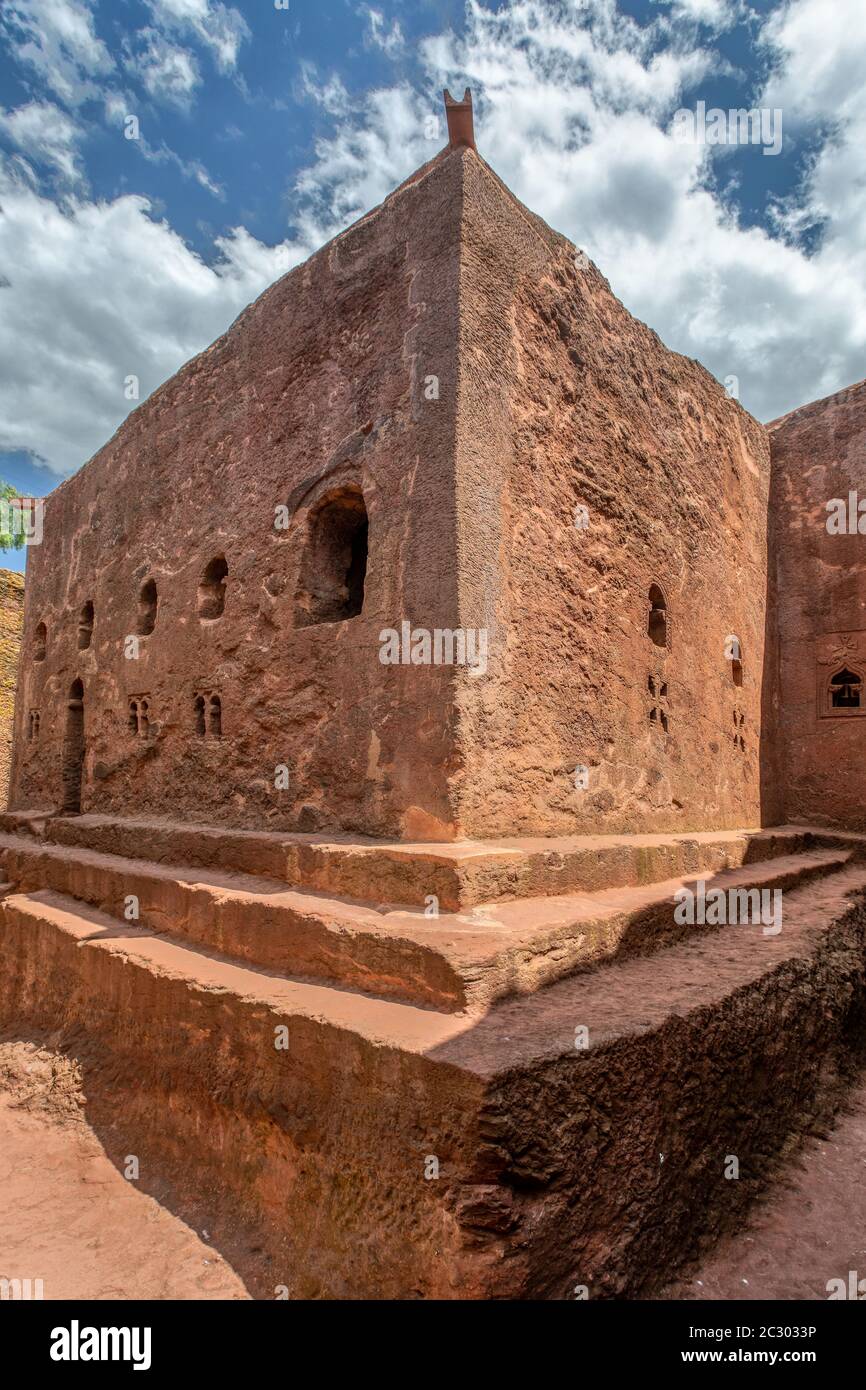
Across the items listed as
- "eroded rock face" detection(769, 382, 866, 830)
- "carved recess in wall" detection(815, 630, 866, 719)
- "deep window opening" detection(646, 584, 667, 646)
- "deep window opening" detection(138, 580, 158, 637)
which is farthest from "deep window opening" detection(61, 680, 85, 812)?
"carved recess in wall" detection(815, 630, 866, 719)

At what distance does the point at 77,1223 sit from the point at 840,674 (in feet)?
26.4

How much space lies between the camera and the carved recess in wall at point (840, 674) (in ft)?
26.2

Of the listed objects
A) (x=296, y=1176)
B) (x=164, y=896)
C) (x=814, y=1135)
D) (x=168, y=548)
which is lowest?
(x=814, y=1135)

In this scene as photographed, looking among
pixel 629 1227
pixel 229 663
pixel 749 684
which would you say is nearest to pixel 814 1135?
pixel 629 1227

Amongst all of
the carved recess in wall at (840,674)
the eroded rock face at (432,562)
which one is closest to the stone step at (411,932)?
the eroded rock face at (432,562)

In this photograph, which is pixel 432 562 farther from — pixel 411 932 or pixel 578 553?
pixel 411 932

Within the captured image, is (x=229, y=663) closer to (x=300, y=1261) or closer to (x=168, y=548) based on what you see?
(x=168, y=548)

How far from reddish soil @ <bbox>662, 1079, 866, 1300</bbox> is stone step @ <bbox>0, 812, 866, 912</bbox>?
138 cm

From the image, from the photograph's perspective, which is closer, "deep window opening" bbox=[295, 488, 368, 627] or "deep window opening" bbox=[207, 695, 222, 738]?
"deep window opening" bbox=[295, 488, 368, 627]

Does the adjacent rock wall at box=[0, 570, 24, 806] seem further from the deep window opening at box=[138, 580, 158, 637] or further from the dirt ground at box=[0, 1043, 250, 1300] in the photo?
the dirt ground at box=[0, 1043, 250, 1300]

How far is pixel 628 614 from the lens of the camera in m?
5.12

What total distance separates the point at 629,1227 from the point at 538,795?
205 cm

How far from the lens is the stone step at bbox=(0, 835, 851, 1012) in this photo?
2676 mm

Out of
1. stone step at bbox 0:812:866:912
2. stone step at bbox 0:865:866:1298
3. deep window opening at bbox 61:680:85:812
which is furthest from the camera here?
deep window opening at bbox 61:680:85:812
